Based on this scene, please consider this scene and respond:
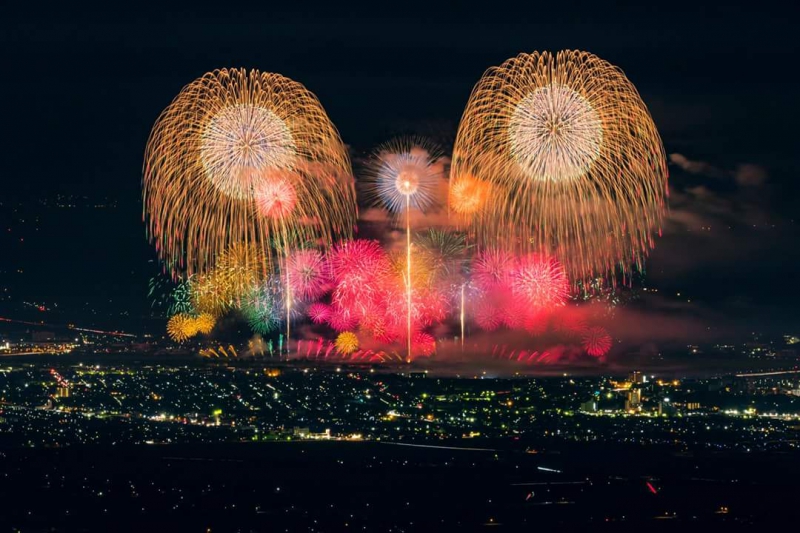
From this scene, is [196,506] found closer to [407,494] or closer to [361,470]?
[407,494]

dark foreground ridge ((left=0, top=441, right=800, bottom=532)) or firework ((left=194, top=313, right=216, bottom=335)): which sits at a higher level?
firework ((left=194, top=313, right=216, bottom=335))

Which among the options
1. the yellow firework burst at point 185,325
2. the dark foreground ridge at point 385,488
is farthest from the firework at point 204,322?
the dark foreground ridge at point 385,488

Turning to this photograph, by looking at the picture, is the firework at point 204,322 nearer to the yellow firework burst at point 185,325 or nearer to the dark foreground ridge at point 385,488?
the yellow firework burst at point 185,325

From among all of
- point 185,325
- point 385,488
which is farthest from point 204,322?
point 385,488

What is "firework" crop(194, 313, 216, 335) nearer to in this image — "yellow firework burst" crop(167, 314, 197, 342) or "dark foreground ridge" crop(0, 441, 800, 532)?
"yellow firework burst" crop(167, 314, 197, 342)

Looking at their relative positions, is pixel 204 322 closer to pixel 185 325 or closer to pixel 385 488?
pixel 185 325

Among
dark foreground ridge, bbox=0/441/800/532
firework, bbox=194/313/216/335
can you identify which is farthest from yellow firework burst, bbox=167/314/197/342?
dark foreground ridge, bbox=0/441/800/532

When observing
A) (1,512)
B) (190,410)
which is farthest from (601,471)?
(190,410)

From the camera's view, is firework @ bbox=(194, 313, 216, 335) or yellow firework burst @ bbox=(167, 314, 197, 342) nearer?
firework @ bbox=(194, 313, 216, 335)

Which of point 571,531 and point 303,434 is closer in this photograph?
→ point 571,531

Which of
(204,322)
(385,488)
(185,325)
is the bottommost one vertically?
(385,488)

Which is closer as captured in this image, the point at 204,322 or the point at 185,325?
the point at 204,322
